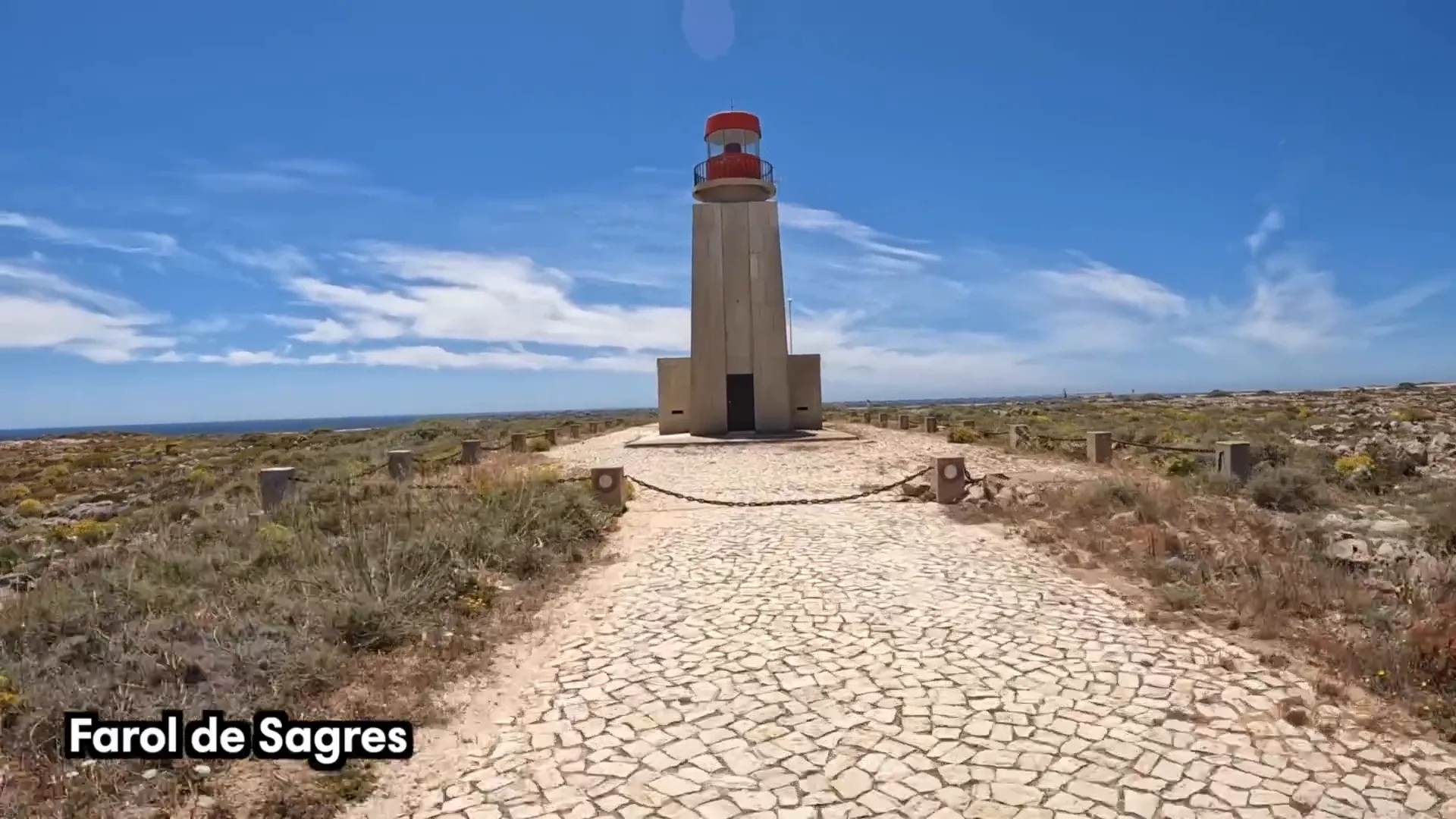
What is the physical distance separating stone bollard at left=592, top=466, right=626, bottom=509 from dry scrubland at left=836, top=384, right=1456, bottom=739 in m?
4.94

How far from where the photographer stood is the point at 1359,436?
75.1 feet

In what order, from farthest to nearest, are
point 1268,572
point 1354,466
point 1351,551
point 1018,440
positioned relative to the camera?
point 1018,440
point 1354,466
point 1351,551
point 1268,572

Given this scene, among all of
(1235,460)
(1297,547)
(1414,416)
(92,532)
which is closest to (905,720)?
(1297,547)

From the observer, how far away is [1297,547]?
27.8 ft

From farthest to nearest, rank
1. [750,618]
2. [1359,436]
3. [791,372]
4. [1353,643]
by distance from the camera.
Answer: [791,372] → [1359,436] → [750,618] → [1353,643]

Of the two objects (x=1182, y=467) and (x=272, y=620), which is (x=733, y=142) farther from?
(x=272, y=620)

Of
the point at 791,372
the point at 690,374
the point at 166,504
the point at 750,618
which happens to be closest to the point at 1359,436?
the point at 791,372

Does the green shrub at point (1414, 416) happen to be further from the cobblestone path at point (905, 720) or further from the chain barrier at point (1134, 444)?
the cobblestone path at point (905, 720)

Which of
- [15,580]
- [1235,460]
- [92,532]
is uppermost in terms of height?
[1235,460]

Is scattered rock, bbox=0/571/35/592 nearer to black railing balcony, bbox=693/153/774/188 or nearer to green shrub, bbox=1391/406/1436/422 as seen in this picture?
black railing balcony, bbox=693/153/774/188

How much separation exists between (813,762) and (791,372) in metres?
22.9

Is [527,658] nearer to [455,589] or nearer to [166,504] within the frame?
[455,589]

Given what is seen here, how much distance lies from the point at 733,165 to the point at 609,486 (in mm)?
15578

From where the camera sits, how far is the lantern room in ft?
81.0
